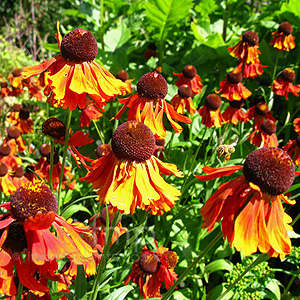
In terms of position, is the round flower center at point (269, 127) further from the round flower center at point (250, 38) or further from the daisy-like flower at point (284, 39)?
the daisy-like flower at point (284, 39)

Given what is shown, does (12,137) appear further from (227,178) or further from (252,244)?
(252,244)

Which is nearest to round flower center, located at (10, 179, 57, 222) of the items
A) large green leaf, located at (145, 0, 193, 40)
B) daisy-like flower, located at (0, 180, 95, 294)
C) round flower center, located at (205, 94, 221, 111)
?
daisy-like flower, located at (0, 180, 95, 294)

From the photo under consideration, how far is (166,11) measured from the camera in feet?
9.20

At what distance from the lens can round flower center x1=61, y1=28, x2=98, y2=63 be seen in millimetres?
1105

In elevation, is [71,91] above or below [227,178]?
above

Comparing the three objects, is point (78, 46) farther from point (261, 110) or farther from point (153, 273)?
point (261, 110)

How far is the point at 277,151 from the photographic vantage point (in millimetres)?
833

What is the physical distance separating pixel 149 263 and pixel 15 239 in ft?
2.63

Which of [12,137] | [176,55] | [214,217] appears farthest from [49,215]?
[176,55]

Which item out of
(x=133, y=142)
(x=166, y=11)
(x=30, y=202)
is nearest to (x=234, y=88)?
(x=166, y=11)

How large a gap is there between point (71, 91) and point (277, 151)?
0.64m

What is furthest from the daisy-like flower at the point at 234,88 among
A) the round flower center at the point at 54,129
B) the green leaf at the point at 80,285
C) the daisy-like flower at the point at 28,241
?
the daisy-like flower at the point at 28,241

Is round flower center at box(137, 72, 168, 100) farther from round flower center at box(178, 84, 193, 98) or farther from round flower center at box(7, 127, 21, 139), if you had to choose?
round flower center at box(7, 127, 21, 139)

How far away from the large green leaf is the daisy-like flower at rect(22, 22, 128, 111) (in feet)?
6.04
